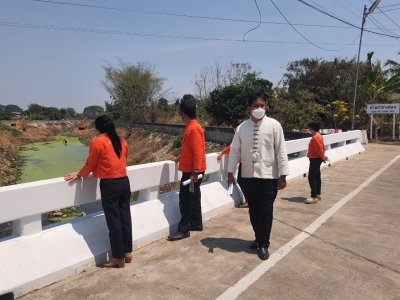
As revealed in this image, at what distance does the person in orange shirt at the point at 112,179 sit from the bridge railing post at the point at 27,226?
1.70ft

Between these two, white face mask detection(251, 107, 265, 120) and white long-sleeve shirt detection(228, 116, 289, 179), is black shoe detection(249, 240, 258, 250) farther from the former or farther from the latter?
white face mask detection(251, 107, 265, 120)

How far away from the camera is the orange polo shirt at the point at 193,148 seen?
5078 mm

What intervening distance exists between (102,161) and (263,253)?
6.95ft

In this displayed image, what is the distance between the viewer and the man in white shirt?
4.55 meters

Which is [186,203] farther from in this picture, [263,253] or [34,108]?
[34,108]

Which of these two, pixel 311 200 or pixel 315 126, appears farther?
pixel 315 126

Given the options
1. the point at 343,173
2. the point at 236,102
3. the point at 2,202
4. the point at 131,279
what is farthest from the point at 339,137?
the point at 236,102

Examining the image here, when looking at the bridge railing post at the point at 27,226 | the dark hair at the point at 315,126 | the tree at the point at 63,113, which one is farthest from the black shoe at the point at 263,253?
the tree at the point at 63,113

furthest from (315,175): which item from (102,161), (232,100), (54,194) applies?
(232,100)

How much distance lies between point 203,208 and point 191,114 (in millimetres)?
1685

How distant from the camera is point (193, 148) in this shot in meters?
5.09

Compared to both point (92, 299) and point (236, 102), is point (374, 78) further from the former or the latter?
point (92, 299)

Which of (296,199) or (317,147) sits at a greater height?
(317,147)

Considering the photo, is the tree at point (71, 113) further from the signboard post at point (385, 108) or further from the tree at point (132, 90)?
the signboard post at point (385, 108)
